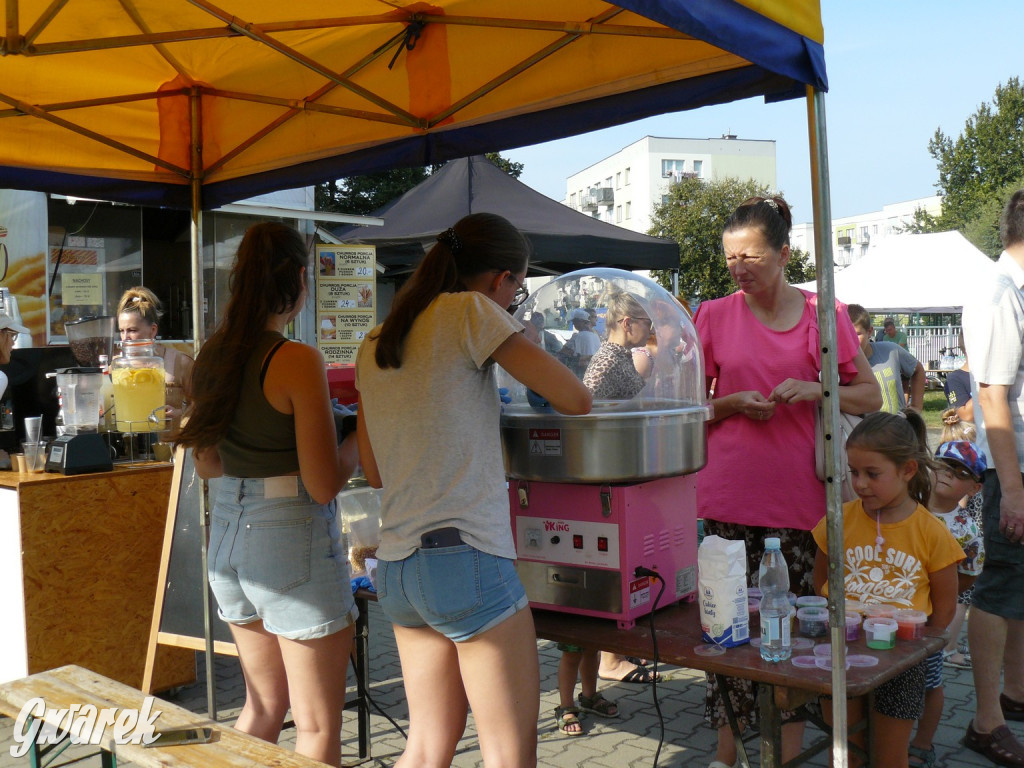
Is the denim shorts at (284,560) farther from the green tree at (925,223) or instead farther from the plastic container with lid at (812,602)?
the green tree at (925,223)

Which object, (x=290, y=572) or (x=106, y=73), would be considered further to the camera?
(x=106, y=73)

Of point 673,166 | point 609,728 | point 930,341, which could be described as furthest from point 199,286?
point 673,166

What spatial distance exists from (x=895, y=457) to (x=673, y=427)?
78 centimetres

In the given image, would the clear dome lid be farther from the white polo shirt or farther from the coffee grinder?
the coffee grinder

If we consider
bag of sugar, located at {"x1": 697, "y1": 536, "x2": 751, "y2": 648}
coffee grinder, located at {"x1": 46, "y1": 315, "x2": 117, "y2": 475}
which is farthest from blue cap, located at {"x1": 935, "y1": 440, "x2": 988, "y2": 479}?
coffee grinder, located at {"x1": 46, "y1": 315, "x2": 117, "y2": 475}

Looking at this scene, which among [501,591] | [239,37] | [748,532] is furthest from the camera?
[239,37]

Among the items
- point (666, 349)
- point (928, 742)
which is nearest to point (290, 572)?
point (666, 349)

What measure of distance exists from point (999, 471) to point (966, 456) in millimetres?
440

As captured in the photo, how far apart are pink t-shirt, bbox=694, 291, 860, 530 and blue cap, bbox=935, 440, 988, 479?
36.7 inches

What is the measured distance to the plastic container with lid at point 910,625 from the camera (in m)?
2.39

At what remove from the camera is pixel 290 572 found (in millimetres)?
2492

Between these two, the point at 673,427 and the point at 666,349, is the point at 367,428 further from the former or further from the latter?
the point at 666,349

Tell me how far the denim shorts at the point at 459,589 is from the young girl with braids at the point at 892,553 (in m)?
1.10

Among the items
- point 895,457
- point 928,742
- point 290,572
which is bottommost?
point 928,742
